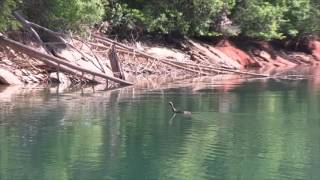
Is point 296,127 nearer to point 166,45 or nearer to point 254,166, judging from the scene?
point 254,166

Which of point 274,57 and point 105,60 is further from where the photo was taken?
point 274,57

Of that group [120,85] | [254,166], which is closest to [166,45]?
[120,85]

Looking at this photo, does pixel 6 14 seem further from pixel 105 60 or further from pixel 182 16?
pixel 182 16

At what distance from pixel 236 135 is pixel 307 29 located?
42149mm

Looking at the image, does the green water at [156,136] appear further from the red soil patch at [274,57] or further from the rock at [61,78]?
the red soil patch at [274,57]

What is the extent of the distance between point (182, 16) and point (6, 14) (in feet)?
60.9

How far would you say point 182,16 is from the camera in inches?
1976

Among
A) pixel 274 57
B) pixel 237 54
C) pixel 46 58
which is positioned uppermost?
pixel 237 54

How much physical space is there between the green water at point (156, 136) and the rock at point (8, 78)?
3045mm

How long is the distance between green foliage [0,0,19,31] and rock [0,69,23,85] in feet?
7.05

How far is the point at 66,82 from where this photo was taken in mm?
36344

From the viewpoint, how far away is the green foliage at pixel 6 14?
33469 mm

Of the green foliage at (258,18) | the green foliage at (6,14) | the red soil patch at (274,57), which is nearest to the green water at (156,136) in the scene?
the green foliage at (6,14)

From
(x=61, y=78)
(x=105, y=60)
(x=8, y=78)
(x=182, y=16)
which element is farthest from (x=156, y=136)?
(x=182, y=16)
